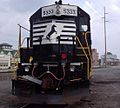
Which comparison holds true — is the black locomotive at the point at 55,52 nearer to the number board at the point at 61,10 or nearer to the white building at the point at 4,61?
the number board at the point at 61,10

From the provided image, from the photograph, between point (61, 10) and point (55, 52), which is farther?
point (61, 10)

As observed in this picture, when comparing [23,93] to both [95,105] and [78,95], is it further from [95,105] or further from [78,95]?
[95,105]

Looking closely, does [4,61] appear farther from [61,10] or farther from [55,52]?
[55,52]

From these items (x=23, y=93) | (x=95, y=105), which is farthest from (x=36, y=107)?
(x=95, y=105)

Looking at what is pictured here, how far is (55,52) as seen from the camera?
10328 millimetres

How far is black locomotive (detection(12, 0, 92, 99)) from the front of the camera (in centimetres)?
959

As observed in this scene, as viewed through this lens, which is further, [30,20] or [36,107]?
[30,20]

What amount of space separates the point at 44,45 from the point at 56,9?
56.3 inches

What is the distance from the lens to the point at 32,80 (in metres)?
9.41

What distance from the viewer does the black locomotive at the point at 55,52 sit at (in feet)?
31.5

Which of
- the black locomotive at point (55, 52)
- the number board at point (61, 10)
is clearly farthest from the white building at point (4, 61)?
the number board at point (61, 10)

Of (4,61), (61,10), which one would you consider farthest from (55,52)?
(4,61)

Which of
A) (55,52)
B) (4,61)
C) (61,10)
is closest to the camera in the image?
(55,52)

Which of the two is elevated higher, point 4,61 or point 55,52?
point 4,61
